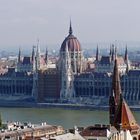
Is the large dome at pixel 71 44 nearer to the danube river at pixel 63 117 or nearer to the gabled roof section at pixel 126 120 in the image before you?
the danube river at pixel 63 117

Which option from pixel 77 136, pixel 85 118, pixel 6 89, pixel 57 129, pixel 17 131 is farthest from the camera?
pixel 6 89

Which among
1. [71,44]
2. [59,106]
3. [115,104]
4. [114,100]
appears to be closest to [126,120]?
[115,104]

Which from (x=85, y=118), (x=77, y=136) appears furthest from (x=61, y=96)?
(x=77, y=136)

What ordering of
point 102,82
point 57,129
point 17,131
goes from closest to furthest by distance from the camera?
point 17,131, point 57,129, point 102,82

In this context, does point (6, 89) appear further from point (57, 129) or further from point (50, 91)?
point (57, 129)

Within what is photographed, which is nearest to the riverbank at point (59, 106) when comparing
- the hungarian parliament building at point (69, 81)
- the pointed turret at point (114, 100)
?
the hungarian parliament building at point (69, 81)

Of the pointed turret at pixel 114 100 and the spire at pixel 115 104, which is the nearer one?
the spire at pixel 115 104

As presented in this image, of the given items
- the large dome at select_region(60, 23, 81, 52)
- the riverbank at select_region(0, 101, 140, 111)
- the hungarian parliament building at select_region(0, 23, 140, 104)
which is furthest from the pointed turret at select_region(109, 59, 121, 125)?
the large dome at select_region(60, 23, 81, 52)
